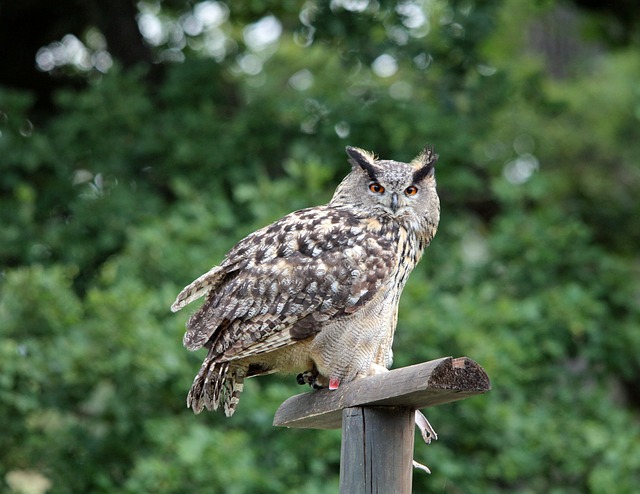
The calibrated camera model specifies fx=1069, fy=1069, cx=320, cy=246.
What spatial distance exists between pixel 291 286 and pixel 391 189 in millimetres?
510

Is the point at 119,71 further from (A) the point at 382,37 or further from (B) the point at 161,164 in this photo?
(A) the point at 382,37

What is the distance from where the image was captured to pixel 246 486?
5.63 meters

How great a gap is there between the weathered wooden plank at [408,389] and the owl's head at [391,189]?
0.68m

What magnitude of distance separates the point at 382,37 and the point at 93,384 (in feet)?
9.96

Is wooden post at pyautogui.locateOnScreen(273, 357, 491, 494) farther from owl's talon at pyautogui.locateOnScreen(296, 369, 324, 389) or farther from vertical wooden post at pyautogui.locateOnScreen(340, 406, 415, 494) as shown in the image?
owl's talon at pyautogui.locateOnScreen(296, 369, 324, 389)

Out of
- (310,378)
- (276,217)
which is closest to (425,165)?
(310,378)

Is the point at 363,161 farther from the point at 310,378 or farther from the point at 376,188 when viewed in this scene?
the point at 310,378

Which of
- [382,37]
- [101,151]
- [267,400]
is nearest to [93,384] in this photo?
[267,400]

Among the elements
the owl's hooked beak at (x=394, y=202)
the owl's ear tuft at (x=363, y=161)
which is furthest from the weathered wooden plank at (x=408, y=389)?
the owl's ear tuft at (x=363, y=161)

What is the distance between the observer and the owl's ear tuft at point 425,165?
376 centimetres

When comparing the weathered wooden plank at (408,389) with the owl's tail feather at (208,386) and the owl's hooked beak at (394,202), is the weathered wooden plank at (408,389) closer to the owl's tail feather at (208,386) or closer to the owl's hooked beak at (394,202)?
the owl's tail feather at (208,386)

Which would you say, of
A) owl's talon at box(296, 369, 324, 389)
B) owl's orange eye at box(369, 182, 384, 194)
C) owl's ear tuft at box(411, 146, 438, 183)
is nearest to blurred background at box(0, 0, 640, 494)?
owl's talon at box(296, 369, 324, 389)

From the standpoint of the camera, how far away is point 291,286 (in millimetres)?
3426

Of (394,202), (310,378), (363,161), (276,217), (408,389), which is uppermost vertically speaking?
(276,217)
